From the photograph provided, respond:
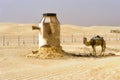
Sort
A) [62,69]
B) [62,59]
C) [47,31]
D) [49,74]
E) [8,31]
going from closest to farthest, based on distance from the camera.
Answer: [49,74] → [62,69] → [62,59] → [47,31] → [8,31]

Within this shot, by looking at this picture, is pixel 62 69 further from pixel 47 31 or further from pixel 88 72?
pixel 47 31

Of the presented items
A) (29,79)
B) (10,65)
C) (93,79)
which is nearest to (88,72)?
(93,79)

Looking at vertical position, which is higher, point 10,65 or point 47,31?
point 47,31

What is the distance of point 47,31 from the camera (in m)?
25.8

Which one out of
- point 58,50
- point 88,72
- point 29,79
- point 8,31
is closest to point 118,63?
point 88,72

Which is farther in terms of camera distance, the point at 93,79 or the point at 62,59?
the point at 62,59

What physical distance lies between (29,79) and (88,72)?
300 cm

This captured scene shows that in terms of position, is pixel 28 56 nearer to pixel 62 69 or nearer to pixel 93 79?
pixel 62 69

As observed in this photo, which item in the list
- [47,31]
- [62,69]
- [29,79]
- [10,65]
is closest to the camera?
[29,79]

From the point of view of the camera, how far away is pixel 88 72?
1730 centimetres

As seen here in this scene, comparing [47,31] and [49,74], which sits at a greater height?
[47,31]

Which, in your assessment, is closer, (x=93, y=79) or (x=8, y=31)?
(x=93, y=79)

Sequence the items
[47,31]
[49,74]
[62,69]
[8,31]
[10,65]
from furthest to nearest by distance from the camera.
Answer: [8,31] < [47,31] < [10,65] < [62,69] < [49,74]

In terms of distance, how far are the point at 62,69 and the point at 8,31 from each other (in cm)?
5551
